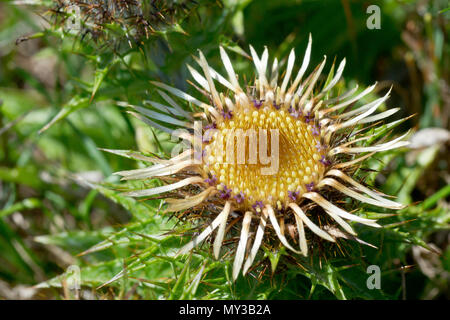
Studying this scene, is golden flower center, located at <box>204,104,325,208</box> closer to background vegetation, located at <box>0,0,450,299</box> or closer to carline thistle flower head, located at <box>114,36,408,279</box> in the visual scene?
carline thistle flower head, located at <box>114,36,408,279</box>

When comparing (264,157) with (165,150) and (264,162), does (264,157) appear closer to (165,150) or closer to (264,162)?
(264,162)

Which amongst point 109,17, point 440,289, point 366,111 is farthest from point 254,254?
point 440,289

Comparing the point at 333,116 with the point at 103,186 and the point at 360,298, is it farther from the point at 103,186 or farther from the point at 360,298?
the point at 103,186

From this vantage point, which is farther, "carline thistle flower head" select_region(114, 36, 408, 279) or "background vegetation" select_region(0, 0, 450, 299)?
"background vegetation" select_region(0, 0, 450, 299)

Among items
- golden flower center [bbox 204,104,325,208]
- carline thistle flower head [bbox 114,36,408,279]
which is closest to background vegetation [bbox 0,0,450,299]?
carline thistle flower head [bbox 114,36,408,279]

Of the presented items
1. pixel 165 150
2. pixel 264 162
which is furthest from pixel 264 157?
pixel 165 150

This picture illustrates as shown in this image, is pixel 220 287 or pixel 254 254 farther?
pixel 220 287
